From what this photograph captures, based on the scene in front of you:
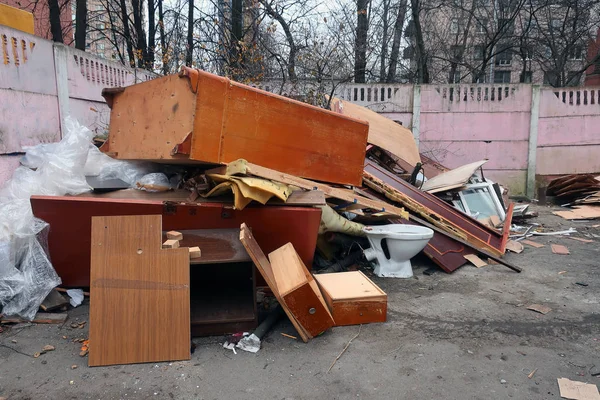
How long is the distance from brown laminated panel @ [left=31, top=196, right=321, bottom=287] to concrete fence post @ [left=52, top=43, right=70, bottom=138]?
6.72ft

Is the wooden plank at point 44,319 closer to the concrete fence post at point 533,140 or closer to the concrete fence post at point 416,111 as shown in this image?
the concrete fence post at point 416,111

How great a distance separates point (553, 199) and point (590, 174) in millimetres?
838

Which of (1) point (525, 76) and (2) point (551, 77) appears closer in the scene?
(1) point (525, 76)

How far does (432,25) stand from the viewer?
16.4 metres

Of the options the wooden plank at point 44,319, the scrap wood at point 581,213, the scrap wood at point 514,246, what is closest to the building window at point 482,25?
the scrap wood at point 581,213

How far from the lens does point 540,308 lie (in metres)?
3.53

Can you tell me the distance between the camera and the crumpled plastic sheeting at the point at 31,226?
3.27m

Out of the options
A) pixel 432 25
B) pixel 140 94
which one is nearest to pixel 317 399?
pixel 140 94

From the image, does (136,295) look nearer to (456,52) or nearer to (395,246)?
(395,246)

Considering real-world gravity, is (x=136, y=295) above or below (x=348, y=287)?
above

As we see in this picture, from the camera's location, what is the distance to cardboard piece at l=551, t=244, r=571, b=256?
526cm

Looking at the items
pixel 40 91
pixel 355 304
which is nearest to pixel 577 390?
pixel 355 304

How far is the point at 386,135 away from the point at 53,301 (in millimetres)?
4212

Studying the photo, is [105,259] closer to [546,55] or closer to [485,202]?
[485,202]
